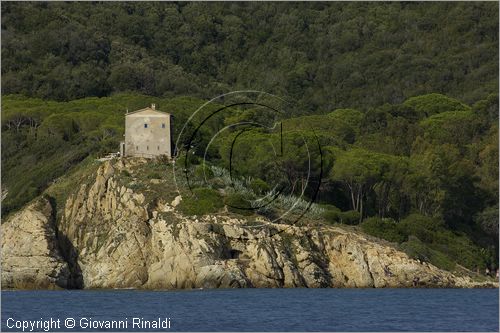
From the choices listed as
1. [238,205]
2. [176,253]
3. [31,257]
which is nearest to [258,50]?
[238,205]

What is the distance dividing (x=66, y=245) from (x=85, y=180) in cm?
460

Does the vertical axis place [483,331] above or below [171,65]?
below

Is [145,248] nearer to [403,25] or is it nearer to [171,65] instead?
[171,65]

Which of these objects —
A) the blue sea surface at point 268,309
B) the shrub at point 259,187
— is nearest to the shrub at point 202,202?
the shrub at point 259,187

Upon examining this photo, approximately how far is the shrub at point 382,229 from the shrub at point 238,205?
7061mm

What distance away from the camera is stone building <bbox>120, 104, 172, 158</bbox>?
78.3m

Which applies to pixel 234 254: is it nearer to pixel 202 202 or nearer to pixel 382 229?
pixel 202 202

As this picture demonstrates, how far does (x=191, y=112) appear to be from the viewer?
98.6 metres

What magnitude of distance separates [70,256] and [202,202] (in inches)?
310

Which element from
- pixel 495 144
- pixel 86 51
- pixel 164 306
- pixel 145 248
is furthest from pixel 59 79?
pixel 164 306

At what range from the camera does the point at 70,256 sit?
7550 cm

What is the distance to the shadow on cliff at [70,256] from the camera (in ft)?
243

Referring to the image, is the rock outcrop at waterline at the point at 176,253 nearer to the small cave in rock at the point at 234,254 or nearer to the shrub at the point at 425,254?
the small cave in rock at the point at 234,254

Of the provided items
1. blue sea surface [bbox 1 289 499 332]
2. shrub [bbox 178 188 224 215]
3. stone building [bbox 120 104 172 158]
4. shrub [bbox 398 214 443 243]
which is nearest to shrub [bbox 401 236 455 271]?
shrub [bbox 398 214 443 243]
